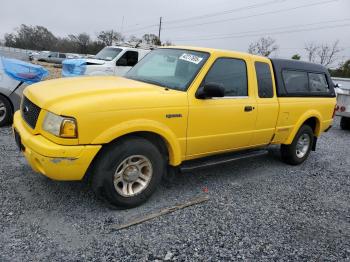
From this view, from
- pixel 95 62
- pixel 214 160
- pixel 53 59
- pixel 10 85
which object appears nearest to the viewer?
pixel 214 160

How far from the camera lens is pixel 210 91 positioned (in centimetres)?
392

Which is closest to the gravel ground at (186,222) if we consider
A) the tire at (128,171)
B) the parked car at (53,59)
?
the tire at (128,171)

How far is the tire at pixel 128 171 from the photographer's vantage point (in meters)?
3.46

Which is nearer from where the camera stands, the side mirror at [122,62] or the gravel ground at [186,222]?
the gravel ground at [186,222]

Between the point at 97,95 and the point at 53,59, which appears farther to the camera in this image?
the point at 53,59

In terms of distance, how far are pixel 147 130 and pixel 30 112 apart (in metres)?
1.30

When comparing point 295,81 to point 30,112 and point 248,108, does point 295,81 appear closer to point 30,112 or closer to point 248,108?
point 248,108

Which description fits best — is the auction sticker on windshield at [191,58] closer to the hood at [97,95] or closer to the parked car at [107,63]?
the hood at [97,95]

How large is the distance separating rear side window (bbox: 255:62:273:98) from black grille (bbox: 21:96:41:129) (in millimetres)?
3001

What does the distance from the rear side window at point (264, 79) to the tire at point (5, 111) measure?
15.4 ft

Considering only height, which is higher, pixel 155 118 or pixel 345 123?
pixel 155 118

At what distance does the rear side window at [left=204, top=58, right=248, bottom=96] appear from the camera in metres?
4.31

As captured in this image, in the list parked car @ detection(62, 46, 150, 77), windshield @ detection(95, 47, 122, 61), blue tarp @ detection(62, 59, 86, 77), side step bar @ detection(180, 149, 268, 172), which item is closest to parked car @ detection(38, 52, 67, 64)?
windshield @ detection(95, 47, 122, 61)

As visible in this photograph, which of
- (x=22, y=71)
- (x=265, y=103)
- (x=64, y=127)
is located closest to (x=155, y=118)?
(x=64, y=127)
